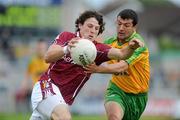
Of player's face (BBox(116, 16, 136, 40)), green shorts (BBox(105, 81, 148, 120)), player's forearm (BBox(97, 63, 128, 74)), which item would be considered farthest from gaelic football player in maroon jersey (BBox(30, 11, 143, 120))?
green shorts (BBox(105, 81, 148, 120))

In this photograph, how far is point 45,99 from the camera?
11.4 meters

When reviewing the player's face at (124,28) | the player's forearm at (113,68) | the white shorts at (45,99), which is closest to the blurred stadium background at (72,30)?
the player's face at (124,28)

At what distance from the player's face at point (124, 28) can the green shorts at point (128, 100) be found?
960 mm

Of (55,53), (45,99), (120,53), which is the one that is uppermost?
(55,53)

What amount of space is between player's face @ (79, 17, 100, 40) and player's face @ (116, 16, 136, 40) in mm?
1053

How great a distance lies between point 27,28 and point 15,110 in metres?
5.53

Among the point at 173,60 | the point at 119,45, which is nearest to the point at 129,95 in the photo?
the point at 119,45

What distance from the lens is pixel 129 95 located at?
42.5 feet

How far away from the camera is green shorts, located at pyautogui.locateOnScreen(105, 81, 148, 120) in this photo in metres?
12.9

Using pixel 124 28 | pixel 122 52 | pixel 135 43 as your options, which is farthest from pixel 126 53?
pixel 124 28

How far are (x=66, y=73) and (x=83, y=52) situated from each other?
83 centimetres

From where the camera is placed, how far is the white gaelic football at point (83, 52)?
10812 millimetres

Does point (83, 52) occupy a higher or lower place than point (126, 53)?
higher

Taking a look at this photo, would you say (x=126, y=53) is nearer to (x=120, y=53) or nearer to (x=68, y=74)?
(x=120, y=53)
